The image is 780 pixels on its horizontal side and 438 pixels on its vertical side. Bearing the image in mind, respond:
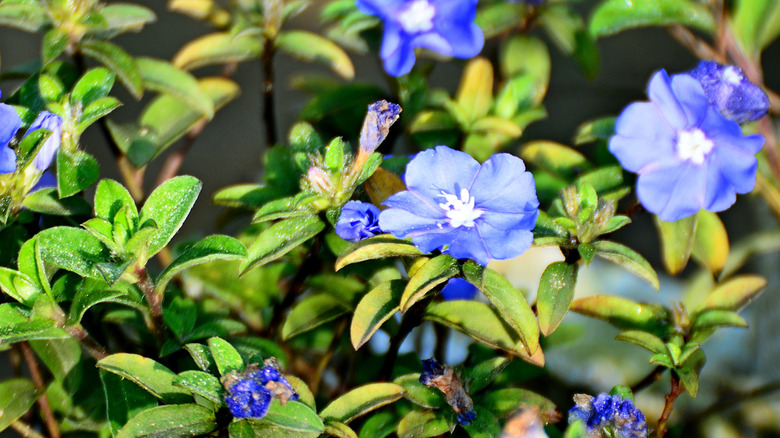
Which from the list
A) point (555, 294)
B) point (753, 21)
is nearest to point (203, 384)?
point (555, 294)

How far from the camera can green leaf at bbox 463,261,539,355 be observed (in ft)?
2.95

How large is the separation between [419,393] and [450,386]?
0.22 feet

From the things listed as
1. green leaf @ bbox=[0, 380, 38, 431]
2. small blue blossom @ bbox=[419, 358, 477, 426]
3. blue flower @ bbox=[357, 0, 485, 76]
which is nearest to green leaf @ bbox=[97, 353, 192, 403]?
green leaf @ bbox=[0, 380, 38, 431]

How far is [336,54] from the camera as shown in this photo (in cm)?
132

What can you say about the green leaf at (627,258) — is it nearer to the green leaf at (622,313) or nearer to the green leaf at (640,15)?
the green leaf at (622,313)

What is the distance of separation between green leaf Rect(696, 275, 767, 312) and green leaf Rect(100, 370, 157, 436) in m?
0.84

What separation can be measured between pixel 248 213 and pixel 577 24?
0.77m

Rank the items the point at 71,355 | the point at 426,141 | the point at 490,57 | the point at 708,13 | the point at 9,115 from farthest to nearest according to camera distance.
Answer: the point at 490,57 < the point at 708,13 < the point at 426,141 < the point at 71,355 < the point at 9,115

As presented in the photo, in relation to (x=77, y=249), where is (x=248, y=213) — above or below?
below

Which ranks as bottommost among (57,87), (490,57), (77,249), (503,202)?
(490,57)

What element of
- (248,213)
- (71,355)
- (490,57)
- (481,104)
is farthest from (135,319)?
(490,57)

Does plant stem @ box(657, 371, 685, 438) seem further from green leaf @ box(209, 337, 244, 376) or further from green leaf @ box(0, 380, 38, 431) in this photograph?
green leaf @ box(0, 380, 38, 431)

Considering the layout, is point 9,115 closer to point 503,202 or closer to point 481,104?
point 503,202

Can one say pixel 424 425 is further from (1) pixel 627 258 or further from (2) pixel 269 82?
(2) pixel 269 82
